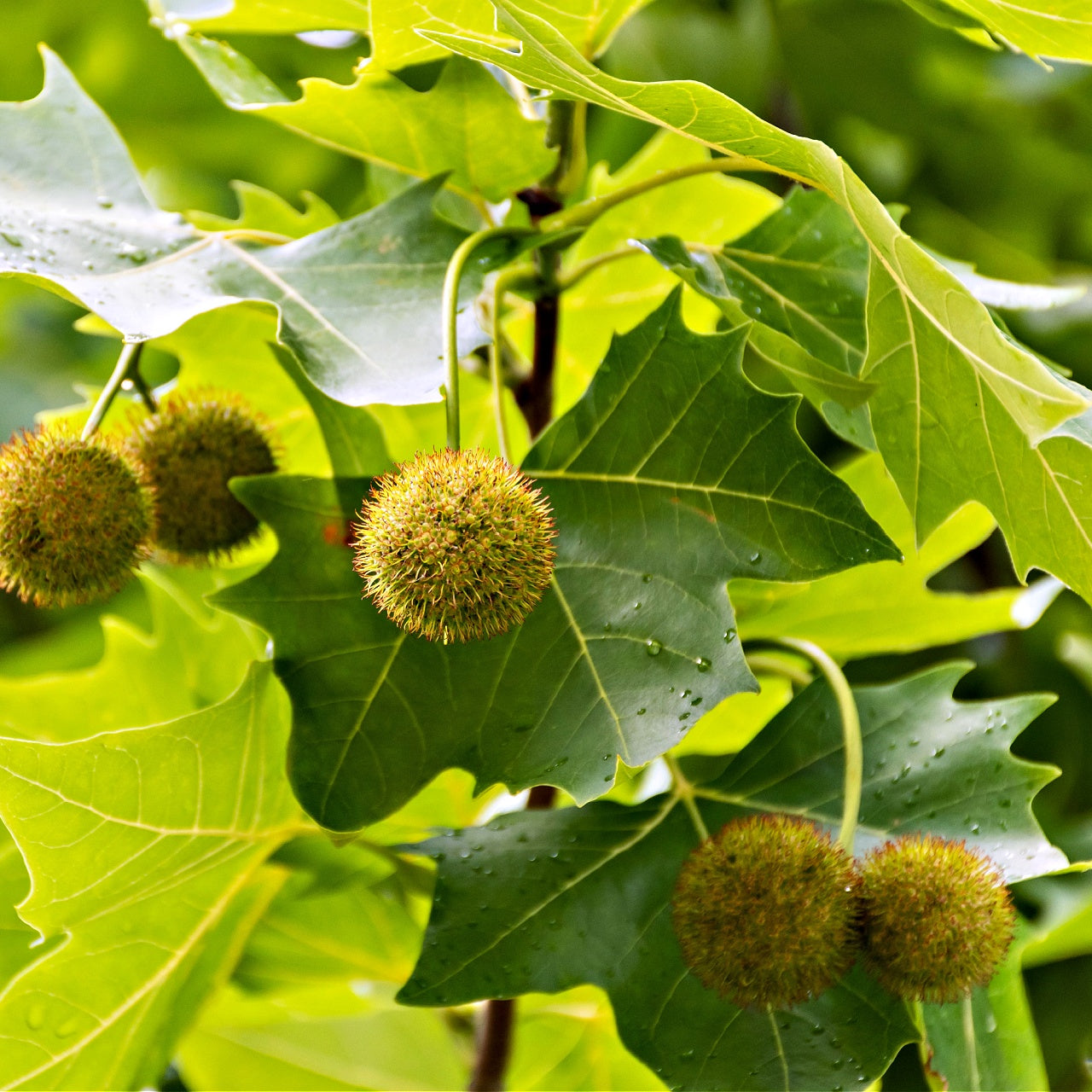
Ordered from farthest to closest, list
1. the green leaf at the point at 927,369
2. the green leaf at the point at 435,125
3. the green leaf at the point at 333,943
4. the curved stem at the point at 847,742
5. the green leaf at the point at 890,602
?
the green leaf at the point at 333,943
the green leaf at the point at 890,602
the green leaf at the point at 435,125
the curved stem at the point at 847,742
the green leaf at the point at 927,369

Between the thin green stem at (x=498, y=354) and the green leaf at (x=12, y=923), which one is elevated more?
the thin green stem at (x=498, y=354)

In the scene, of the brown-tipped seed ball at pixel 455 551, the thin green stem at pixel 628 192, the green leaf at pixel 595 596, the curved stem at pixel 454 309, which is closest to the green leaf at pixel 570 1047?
the green leaf at pixel 595 596

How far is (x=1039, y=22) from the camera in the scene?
1361 millimetres

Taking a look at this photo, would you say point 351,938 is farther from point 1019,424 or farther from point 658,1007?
point 1019,424

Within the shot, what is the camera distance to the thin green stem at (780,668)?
152 centimetres

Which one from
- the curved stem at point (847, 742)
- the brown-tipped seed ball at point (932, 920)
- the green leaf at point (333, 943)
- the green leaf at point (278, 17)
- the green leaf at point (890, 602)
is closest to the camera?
the brown-tipped seed ball at point (932, 920)

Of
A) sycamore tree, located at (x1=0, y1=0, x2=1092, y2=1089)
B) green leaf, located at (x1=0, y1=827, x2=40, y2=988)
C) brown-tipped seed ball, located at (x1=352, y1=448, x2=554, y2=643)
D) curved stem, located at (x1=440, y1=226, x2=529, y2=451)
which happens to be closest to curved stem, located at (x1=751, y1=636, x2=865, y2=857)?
sycamore tree, located at (x1=0, y1=0, x2=1092, y2=1089)

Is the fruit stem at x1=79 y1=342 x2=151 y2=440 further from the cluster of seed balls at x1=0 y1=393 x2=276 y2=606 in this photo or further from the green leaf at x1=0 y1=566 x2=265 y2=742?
the green leaf at x1=0 y1=566 x2=265 y2=742

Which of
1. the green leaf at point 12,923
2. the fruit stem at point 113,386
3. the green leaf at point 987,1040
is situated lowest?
the green leaf at point 12,923

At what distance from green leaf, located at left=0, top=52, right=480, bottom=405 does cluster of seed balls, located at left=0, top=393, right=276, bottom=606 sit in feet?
0.58

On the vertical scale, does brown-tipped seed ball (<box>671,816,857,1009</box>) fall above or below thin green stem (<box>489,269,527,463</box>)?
below

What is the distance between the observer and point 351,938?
71.8 inches

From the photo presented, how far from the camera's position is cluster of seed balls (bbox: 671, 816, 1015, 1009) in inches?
45.7

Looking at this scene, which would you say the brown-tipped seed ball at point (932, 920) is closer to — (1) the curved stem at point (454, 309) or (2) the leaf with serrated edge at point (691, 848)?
(2) the leaf with serrated edge at point (691, 848)
